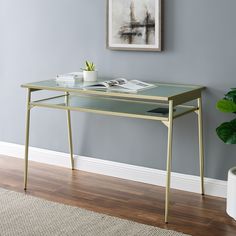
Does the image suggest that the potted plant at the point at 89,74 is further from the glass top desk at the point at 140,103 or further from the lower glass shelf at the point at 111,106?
the lower glass shelf at the point at 111,106

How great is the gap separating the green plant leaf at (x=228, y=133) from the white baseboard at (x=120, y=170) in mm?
578

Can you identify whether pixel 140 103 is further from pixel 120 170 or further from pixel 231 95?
pixel 231 95

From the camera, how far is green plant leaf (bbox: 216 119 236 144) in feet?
10.4

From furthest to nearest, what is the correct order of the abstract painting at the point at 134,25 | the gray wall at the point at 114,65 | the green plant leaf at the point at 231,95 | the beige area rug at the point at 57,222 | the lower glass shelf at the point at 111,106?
1. the abstract painting at the point at 134,25
2. the gray wall at the point at 114,65
3. the lower glass shelf at the point at 111,106
4. the green plant leaf at the point at 231,95
5. the beige area rug at the point at 57,222

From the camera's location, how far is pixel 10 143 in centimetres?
471

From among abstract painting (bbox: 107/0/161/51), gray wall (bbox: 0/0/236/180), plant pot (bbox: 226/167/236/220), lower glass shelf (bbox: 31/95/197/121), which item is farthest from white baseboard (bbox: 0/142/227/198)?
abstract painting (bbox: 107/0/161/51)

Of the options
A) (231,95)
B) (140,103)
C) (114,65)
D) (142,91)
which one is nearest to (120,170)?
(140,103)

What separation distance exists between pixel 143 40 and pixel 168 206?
3.86 feet

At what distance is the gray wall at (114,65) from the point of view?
3.57 meters

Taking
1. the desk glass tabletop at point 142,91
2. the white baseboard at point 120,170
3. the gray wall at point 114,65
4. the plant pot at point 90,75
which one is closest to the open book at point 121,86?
the desk glass tabletop at point 142,91

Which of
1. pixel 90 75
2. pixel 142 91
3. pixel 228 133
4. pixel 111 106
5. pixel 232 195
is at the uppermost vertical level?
pixel 90 75

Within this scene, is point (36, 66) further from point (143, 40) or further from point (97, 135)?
point (143, 40)

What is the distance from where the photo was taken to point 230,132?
3195 mm

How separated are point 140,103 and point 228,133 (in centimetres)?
80
